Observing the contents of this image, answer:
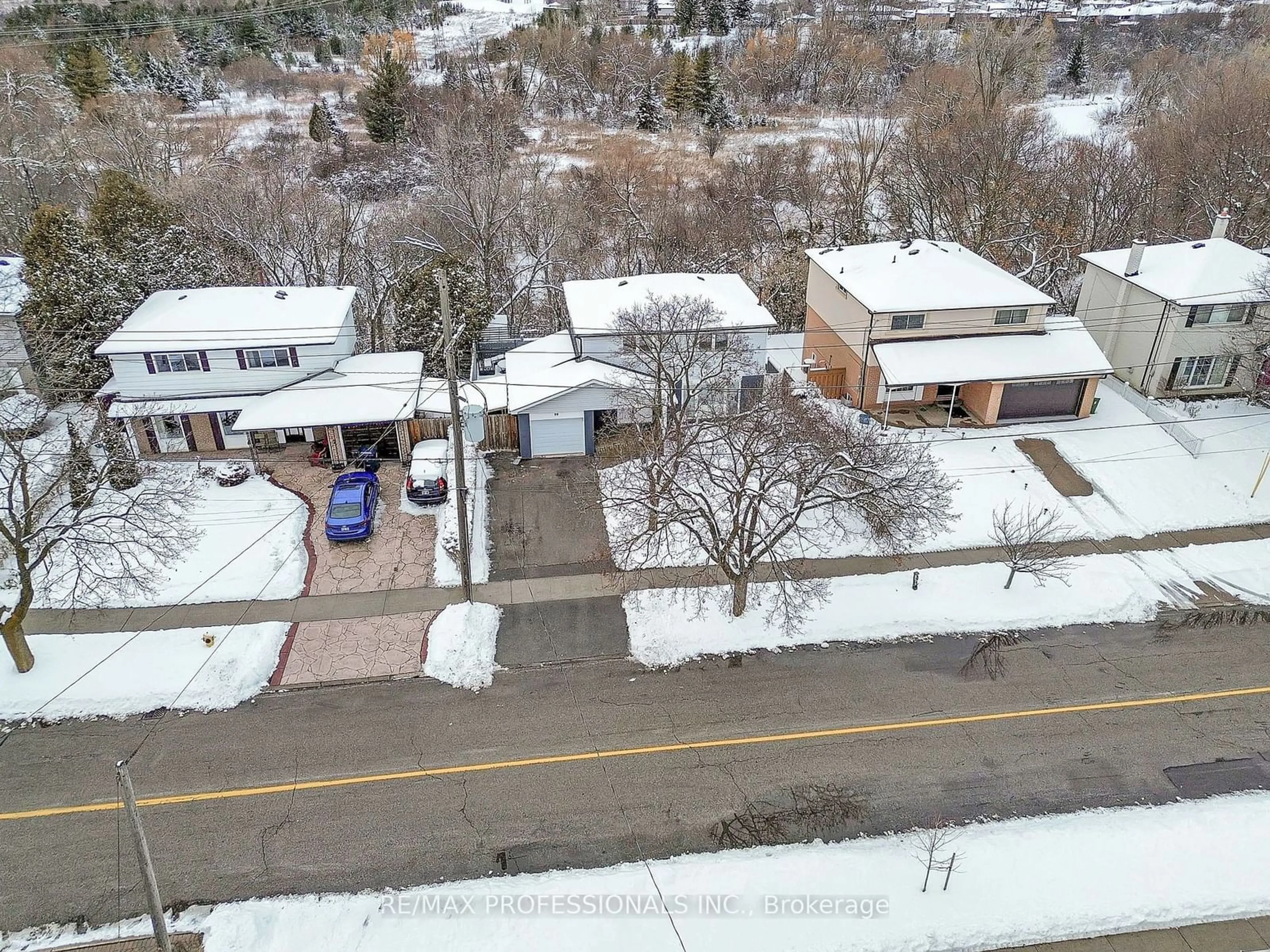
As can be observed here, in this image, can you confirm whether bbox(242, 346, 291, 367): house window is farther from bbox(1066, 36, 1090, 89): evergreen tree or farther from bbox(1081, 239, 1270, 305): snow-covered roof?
bbox(1066, 36, 1090, 89): evergreen tree

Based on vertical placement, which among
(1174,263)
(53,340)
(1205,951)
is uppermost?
(1174,263)

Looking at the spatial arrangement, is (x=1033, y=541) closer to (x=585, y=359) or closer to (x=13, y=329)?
(x=585, y=359)

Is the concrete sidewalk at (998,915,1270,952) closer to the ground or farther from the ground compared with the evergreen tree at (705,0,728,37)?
closer to the ground

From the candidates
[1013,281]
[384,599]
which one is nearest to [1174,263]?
[1013,281]

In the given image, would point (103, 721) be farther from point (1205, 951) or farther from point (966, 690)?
point (1205, 951)

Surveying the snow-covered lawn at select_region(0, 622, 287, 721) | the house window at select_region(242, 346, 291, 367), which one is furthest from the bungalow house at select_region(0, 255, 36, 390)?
the snow-covered lawn at select_region(0, 622, 287, 721)

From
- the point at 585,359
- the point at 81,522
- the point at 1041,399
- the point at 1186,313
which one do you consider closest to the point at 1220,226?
the point at 1186,313
